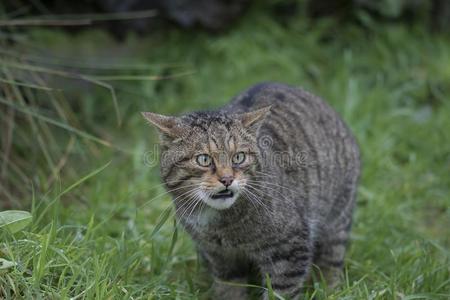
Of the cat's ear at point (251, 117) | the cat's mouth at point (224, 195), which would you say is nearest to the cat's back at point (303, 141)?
the cat's ear at point (251, 117)

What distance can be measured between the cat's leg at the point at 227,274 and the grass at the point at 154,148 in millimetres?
152

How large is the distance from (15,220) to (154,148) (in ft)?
3.68

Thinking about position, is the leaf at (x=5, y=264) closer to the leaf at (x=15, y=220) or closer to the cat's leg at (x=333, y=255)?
the leaf at (x=15, y=220)

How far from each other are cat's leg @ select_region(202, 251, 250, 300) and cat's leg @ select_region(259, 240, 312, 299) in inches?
8.8

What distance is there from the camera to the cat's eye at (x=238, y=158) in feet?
11.0

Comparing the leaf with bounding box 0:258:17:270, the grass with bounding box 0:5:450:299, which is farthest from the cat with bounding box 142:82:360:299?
the leaf with bounding box 0:258:17:270

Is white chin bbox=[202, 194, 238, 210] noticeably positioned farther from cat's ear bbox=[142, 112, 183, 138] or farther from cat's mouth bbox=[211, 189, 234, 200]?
cat's ear bbox=[142, 112, 183, 138]

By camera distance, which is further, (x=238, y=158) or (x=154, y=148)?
(x=154, y=148)

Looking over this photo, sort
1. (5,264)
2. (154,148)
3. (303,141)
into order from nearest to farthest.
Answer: (5,264) < (303,141) < (154,148)

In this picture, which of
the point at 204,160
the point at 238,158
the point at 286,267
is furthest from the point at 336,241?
the point at 204,160

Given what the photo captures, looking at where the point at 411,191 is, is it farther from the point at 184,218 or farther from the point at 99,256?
the point at 99,256

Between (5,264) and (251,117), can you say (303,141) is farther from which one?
(5,264)

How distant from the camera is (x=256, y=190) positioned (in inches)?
133

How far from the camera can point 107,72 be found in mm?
5566
